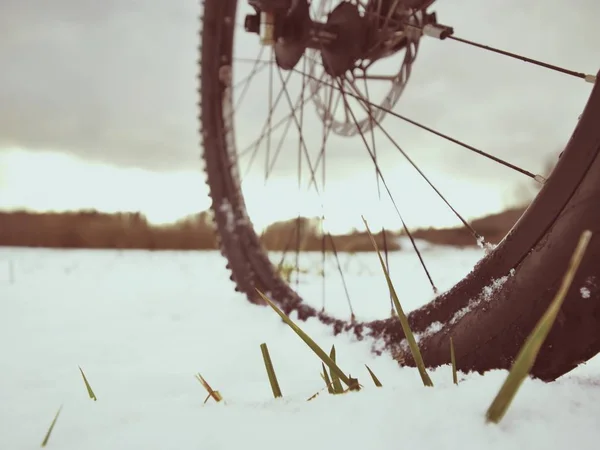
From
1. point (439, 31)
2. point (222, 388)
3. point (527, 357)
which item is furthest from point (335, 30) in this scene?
point (527, 357)

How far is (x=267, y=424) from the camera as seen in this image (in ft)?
1.50

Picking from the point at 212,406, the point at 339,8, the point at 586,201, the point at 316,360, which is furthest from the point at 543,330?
the point at 339,8

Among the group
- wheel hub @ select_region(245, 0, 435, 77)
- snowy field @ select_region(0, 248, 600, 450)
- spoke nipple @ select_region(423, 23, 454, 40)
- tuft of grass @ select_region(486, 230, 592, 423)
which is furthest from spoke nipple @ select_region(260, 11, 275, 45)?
tuft of grass @ select_region(486, 230, 592, 423)

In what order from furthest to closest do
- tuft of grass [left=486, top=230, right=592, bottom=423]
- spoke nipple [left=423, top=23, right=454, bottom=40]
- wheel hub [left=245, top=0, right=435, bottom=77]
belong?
wheel hub [left=245, top=0, right=435, bottom=77] < spoke nipple [left=423, top=23, right=454, bottom=40] < tuft of grass [left=486, top=230, right=592, bottom=423]

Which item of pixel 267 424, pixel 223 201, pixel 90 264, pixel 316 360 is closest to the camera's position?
pixel 267 424

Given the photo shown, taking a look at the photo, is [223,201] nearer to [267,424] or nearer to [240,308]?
[240,308]

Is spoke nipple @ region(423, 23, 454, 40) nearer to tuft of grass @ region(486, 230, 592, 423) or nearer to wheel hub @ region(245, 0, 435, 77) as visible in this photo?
wheel hub @ region(245, 0, 435, 77)

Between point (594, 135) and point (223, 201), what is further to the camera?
point (223, 201)

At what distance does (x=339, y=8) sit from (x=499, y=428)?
1.08 metres

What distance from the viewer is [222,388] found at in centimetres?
76

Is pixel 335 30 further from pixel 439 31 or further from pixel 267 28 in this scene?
pixel 439 31

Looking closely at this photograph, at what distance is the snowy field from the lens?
42cm

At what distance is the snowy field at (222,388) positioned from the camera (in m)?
0.42

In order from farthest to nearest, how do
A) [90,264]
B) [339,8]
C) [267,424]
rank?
[90,264], [339,8], [267,424]
